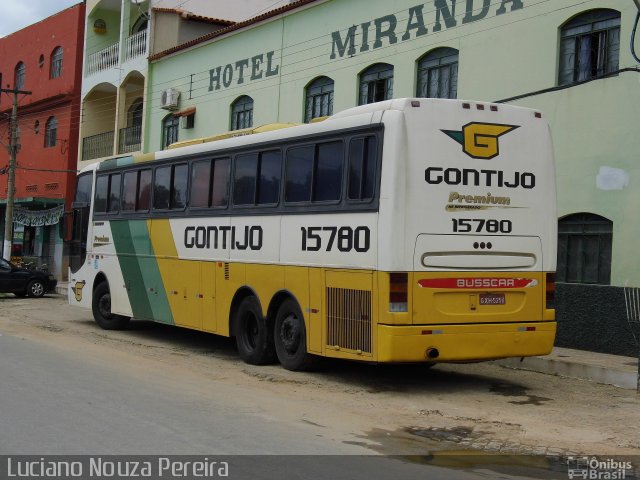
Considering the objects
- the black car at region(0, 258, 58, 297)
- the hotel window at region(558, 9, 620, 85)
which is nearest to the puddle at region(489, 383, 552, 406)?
the hotel window at region(558, 9, 620, 85)

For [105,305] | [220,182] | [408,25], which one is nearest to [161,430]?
[220,182]

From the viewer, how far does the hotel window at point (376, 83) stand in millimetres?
19547

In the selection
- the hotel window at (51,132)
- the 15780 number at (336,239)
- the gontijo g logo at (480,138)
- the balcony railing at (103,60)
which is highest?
the balcony railing at (103,60)

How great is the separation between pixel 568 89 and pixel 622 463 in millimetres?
9234

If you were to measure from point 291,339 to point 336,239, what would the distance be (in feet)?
6.09

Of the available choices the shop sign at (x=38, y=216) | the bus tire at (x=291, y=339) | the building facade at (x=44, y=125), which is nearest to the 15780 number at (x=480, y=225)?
the bus tire at (x=291, y=339)

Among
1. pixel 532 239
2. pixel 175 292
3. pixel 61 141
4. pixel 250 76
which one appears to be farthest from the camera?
pixel 61 141

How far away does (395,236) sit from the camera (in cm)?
988

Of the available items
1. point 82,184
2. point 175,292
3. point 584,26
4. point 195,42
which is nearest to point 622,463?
point 175,292

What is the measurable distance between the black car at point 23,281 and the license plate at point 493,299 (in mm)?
19266

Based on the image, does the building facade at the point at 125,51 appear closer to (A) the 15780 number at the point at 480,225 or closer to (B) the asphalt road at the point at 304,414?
(B) the asphalt road at the point at 304,414

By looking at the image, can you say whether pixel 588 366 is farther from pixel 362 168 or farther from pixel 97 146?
pixel 97 146

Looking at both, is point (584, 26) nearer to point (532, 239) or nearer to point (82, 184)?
point (532, 239)

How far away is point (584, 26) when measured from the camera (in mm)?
15031
